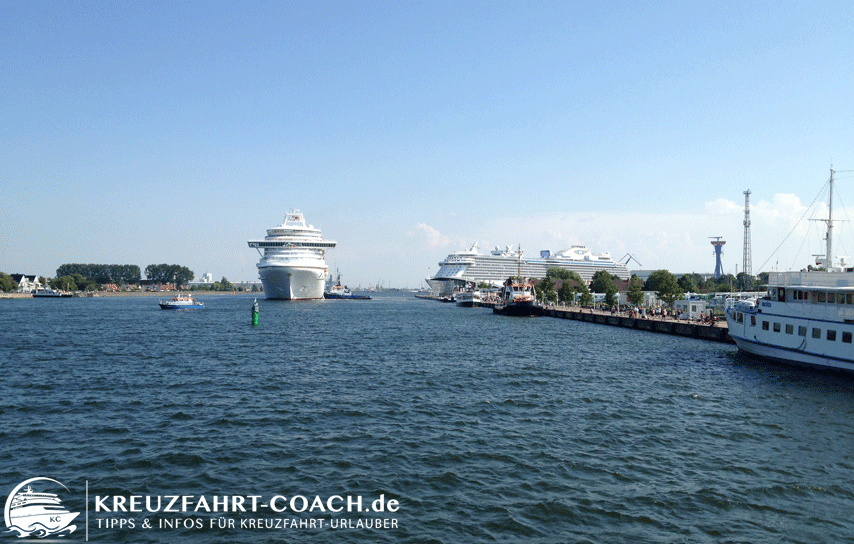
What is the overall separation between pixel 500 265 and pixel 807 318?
158 metres

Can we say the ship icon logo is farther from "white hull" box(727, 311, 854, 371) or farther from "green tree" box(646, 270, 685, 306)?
"green tree" box(646, 270, 685, 306)

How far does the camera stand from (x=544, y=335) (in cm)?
5506

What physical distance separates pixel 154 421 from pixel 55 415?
442 centimetres

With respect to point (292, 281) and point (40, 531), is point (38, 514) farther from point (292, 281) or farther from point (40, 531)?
point (292, 281)

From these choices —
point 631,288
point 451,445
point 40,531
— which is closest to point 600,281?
point 631,288

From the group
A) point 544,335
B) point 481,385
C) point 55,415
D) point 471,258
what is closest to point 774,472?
point 481,385

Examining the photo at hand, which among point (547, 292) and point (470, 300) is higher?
point (547, 292)

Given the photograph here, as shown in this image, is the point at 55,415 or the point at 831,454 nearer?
the point at 831,454

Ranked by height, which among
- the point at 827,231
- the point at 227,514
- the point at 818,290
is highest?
the point at 827,231

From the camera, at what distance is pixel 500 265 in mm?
189875

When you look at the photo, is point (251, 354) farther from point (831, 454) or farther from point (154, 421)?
point (831, 454)

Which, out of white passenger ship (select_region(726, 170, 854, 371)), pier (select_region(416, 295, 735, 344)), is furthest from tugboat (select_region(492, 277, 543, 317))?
white passenger ship (select_region(726, 170, 854, 371))

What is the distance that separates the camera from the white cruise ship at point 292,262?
120875 mm

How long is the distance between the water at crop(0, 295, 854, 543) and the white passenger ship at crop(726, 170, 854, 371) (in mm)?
1382
